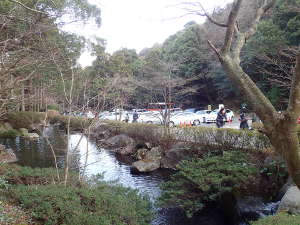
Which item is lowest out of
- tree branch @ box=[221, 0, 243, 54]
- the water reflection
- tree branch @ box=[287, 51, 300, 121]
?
the water reflection

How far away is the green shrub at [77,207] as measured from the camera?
15.7 ft

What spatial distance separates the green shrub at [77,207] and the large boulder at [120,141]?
1106 cm

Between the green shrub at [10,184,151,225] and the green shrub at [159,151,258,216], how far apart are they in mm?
1647

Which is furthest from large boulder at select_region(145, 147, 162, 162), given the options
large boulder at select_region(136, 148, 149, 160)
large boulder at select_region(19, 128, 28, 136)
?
large boulder at select_region(19, 128, 28, 136)

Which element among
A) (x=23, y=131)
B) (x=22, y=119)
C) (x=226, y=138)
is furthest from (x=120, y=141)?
(x=22, y=119)

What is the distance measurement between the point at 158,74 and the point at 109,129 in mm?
5751

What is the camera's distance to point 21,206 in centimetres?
504

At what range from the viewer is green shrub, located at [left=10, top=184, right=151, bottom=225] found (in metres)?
4.80

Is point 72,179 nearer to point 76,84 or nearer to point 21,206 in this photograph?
point 21,206

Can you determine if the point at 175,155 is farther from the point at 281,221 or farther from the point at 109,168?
the point at 281,221

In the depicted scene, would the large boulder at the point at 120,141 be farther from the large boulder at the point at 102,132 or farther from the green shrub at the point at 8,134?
the green shrub at the point at 8,134

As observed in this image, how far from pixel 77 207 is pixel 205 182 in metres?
3.55

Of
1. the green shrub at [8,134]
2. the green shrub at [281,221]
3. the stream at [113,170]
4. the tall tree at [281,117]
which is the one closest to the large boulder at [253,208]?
the stream at [113,170]

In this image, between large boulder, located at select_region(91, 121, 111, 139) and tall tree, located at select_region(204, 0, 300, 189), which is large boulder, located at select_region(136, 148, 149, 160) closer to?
large boulder, located at select_region(91, 121, 111, 139)
